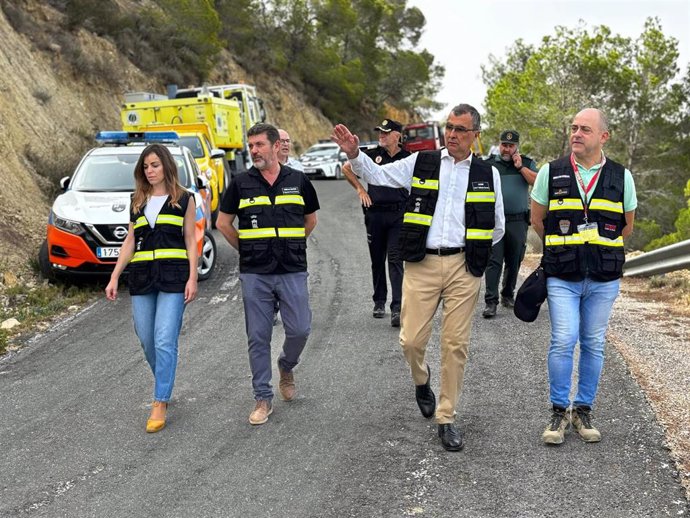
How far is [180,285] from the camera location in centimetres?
515

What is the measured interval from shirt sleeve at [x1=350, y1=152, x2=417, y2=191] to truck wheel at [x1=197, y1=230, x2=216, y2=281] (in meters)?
5.92

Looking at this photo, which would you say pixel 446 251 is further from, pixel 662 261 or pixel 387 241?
pixel 662 261

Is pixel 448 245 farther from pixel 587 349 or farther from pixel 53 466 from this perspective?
pixel 53 466

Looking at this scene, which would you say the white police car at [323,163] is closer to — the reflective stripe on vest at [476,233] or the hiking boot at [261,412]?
the hiking boot at [261,412]

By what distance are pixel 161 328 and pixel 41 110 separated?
56.4ft

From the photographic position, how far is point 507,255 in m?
8.45

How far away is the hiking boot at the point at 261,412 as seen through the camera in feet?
16.7

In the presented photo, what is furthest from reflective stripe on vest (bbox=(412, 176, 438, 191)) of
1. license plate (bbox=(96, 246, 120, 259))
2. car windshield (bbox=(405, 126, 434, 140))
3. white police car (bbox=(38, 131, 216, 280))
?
car windshield (bbox=(405, 126, 434, 140))

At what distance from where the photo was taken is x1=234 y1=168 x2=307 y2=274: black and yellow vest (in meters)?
5.10

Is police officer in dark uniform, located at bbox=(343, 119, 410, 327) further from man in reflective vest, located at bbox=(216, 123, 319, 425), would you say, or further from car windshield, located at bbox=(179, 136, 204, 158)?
car windshield, located at bbox=(179, 136, 204, 158)

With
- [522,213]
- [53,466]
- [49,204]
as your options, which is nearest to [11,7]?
[49,204]

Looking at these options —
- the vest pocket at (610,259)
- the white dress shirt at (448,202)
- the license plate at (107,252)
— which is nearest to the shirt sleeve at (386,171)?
the white dress shirt at (448,202)

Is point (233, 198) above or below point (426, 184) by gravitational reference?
below

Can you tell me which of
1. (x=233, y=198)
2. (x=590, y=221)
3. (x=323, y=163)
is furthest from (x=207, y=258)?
(x=323, y=163)
